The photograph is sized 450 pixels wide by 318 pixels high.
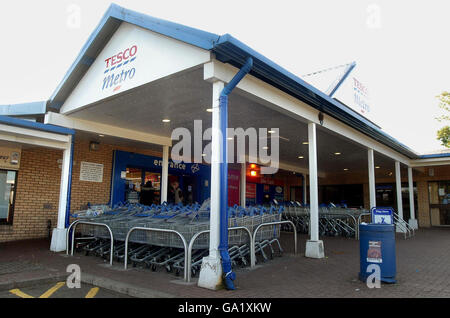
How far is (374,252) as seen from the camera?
512cm

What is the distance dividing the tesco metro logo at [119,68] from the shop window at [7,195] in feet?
14.1

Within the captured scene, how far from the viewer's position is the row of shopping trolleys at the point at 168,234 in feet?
18.4

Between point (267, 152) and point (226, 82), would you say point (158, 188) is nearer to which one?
point (267, 152)

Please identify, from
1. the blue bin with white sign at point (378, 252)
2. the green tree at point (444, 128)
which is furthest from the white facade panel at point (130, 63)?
the green tree at point (444, 128)

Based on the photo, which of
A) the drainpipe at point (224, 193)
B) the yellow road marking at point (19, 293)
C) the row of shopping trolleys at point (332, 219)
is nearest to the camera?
the yellow road marking at point (19, 293)

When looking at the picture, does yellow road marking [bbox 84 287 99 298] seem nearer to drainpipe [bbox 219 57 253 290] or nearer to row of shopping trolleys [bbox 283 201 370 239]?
drainpipe [bbox 219 57 253 290]

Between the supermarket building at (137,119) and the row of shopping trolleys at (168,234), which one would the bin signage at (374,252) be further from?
the supermarket building at (137,119)

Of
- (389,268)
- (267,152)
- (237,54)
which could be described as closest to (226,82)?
(237,54)

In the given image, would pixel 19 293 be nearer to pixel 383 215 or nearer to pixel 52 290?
pixel 52 290

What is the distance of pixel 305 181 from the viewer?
66.8 ft

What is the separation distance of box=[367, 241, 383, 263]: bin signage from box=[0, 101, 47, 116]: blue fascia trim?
7.92 m
